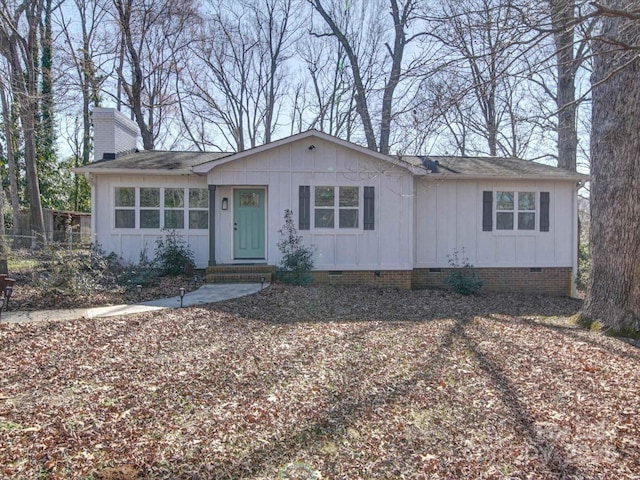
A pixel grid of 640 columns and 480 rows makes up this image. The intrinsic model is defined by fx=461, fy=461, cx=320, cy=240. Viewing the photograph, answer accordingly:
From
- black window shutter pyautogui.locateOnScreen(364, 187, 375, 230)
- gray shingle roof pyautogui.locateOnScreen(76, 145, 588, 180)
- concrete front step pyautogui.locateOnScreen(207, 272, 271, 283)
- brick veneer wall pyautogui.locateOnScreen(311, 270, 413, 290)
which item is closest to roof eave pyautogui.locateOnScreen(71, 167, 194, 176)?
gray shingle roof pyautogui.locateOnScreen(76, 145, 588, 180)

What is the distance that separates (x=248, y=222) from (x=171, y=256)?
195 centimetres

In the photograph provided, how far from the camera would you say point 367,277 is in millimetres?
10930

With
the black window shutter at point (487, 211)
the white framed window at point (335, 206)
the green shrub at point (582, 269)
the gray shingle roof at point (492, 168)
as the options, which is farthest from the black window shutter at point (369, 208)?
the green shrub at point (582, 269)

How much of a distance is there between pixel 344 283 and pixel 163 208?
467 centimetres

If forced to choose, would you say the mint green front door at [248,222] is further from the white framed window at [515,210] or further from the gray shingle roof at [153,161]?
the white framed window at [515,210]

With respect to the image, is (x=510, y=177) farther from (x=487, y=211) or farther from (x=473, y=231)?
(x=473, y=231)

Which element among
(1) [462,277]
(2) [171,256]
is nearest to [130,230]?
(2) [171,256]

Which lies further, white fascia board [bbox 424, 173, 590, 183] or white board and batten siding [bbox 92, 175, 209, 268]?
white fascia board [bbox 424, 173, 590, 183]

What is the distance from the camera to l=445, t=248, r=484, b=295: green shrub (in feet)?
34.8

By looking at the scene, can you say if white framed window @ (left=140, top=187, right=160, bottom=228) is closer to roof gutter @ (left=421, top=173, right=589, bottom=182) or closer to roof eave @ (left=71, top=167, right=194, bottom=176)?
roof eave @ (left=71, top=167, right=194, bottom=176)

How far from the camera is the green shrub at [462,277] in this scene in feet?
34.8

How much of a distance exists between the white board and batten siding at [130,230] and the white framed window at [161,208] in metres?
0.09

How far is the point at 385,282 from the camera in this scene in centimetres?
1097

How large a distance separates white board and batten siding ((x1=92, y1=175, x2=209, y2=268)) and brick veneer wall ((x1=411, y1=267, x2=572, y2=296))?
549 centimetres
